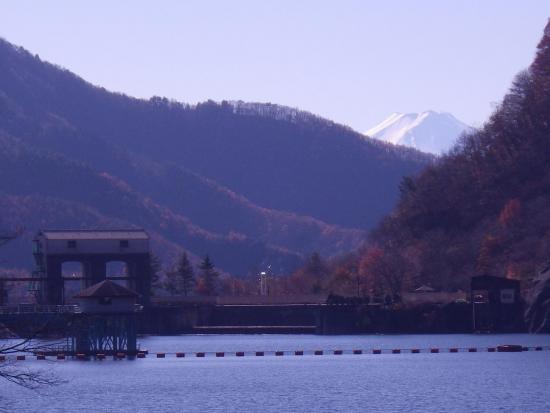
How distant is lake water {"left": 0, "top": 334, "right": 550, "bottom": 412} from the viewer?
81.4 metres

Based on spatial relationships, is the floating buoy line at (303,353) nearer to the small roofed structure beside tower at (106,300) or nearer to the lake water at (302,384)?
the lake water at (302,384)

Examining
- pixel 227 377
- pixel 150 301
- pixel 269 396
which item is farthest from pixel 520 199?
pixel 269 396

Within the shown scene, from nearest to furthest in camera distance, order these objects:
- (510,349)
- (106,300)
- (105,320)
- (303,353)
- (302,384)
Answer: (302,384) → (510,349) → (106,300) → (105,320) → (303,353)

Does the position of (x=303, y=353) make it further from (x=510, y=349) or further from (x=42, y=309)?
(x=42, y=309)

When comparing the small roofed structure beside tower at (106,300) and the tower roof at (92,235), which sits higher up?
the tower roof at (92,235)

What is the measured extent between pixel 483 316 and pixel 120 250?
42.9 m

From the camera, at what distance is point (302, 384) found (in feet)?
315

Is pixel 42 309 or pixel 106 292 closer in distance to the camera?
pixel 106 292

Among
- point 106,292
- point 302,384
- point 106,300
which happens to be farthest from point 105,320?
point 302,384

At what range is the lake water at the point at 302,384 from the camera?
81438 mm

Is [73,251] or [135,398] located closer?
[135,398]

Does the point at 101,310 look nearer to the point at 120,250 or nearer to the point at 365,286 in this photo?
the point at 120,250

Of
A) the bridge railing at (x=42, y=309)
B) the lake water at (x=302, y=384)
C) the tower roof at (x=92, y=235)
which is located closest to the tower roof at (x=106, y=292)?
the bridge railing at (x=42, y=309)

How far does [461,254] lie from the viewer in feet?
636
